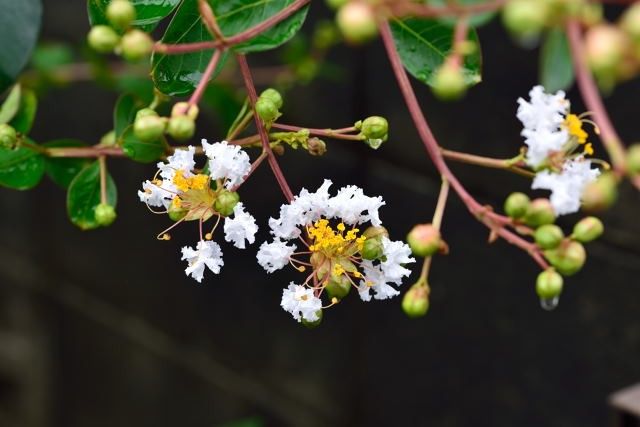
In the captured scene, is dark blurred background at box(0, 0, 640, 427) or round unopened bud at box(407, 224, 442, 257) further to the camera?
dark blurred background at box(0, 0, 640, 427)

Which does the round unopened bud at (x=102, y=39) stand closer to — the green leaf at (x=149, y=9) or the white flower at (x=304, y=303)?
the green leaf at (x=149, y=9)

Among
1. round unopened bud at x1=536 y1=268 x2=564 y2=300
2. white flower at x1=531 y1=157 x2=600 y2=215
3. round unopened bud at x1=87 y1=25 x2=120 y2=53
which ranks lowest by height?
round unopened bud at x1=536 y1=268 x2=564 y2=300

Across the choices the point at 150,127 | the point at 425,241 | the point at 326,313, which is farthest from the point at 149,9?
the point at 326,313

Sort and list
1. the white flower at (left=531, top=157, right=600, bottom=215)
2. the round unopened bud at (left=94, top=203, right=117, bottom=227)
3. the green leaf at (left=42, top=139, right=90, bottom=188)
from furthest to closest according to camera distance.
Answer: the green leaf at (left=42, top=139, right=90, bottom=188)
the round unopened bud at (left=94, top=203, right=117, bottom=227)
the white flower at (left=531, top=157, right=600, bottom=215)

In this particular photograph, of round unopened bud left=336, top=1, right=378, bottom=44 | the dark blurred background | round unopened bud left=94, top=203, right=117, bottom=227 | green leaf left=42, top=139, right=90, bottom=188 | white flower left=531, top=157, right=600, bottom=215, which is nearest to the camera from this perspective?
round unopened bud left=336, top=1, right=378, bottom=44

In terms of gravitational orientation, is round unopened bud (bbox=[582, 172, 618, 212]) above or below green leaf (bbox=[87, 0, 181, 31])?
above

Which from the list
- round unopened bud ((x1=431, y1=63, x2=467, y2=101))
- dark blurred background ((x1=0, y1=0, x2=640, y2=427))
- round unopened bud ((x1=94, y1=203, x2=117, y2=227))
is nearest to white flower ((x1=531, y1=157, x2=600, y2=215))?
round unopened bud ((x1=431, y1=63, x2=467, y2=101))

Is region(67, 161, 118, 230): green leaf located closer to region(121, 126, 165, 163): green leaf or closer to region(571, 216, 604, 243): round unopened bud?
region(121, 126, 165, 163): green leaf
